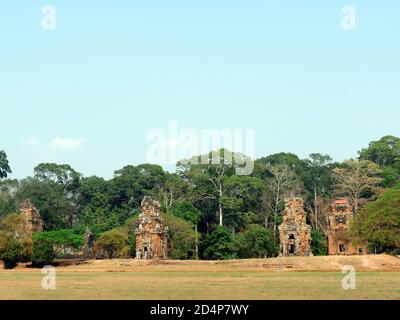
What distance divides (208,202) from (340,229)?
56.5ft

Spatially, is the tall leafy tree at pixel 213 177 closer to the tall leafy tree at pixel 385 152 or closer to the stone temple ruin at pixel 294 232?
the stone temple ruin at pixel 294 232

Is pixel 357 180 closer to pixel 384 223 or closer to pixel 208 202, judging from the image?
pixel 208 202

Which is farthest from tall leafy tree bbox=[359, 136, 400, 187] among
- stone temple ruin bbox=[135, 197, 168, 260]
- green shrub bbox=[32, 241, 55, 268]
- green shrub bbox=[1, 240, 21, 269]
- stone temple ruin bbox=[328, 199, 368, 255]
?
green shrub bbox=[1, 240, 21, 269]

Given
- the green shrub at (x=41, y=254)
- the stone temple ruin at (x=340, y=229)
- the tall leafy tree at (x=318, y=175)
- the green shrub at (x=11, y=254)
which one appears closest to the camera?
the green shrub at (x=11, y=254)

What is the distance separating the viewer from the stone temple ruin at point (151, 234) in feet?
217

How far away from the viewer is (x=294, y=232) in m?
69.1

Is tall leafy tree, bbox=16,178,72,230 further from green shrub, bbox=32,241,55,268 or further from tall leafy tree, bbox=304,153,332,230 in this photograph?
tall leafy tree, bbox=304,153,332,230

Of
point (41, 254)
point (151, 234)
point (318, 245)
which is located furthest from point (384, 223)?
point (41, 254)

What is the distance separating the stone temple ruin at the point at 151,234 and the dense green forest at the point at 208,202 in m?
2.23

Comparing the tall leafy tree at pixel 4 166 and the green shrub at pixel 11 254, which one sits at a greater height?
the tall leafy tree at pixel 4 166

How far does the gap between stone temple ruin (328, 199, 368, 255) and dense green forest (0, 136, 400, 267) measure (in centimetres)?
184

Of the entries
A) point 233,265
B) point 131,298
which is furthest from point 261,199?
point 131,298

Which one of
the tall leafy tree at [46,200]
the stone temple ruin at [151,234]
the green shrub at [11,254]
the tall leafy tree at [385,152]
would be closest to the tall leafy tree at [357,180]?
the tall leafy tree at [385,152]
